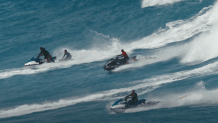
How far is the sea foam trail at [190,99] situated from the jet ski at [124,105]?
264mm

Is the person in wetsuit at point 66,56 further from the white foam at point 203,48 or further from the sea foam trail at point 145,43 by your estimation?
the white foam at point 203,48

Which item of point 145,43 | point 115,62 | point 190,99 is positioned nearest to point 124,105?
point 190,99

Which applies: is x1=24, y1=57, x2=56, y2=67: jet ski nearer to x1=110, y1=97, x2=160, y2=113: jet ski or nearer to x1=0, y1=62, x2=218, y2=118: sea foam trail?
x1=0, y1=62, x2=218, y2=118: sea foam trail

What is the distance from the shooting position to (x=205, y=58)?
84.1 ft

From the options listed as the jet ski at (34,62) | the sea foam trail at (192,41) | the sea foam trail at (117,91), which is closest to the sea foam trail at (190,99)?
the sea foam trail at (117,91)

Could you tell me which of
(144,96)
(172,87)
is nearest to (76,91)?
(144,96)

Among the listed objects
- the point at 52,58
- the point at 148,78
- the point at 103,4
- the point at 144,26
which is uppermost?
the point at 103,4

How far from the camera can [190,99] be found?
63.5ft

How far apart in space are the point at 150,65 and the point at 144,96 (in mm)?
6332

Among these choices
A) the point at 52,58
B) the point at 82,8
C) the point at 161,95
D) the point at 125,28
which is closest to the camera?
the point at 161,95

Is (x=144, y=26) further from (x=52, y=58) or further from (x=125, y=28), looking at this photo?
(x=52, y=58)

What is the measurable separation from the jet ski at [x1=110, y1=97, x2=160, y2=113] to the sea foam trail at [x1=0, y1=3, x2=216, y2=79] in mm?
11418

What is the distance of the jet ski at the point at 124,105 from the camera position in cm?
1936

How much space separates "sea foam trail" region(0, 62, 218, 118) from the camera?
2070cm
